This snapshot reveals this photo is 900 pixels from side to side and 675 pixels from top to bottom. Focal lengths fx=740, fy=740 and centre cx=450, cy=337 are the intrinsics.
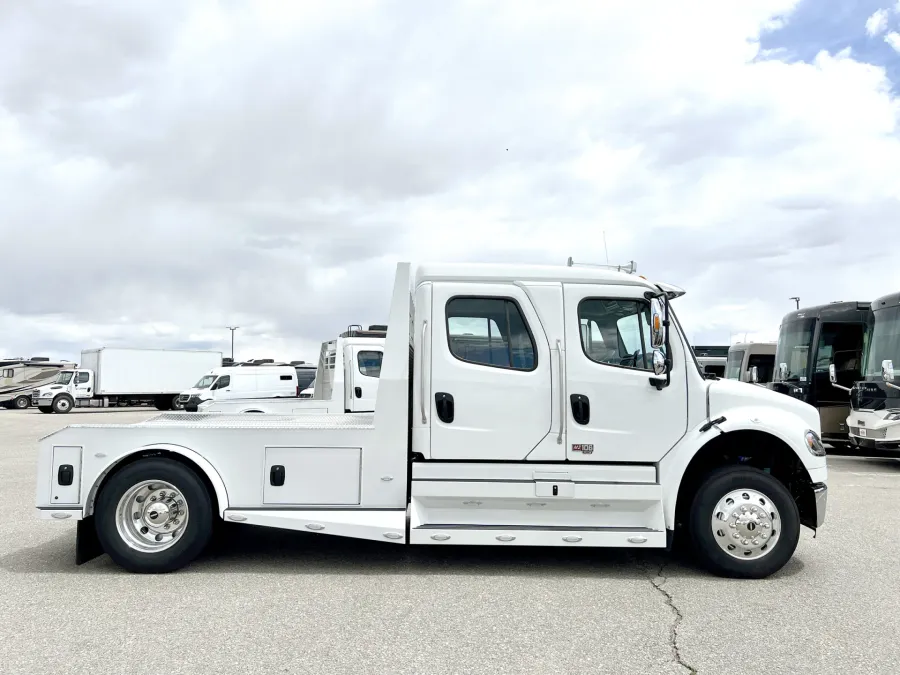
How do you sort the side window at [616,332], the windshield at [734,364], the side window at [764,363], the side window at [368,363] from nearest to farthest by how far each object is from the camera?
the side window at [616,332]
the side window at [368,363]
the side window at [764,363]
the windshield at [734,364]

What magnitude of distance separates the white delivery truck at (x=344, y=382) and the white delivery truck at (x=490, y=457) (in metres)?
8.37

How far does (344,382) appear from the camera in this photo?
14.6 m

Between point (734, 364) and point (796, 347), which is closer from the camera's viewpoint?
point (796, 347)

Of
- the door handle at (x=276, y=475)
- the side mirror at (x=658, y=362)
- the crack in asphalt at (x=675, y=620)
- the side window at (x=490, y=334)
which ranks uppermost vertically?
the side window at (x=490, y=334)

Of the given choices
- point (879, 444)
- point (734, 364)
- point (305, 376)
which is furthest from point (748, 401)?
point (305, 376)

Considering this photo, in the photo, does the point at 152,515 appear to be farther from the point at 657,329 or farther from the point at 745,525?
the point at 745,525

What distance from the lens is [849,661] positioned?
13.7 feet

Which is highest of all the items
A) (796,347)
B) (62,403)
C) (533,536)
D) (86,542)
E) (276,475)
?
(796,347)

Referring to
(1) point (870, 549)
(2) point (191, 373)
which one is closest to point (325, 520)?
(1) point (870, 549)

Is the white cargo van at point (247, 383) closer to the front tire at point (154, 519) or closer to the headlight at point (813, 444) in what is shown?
the front tire at point (154, 519)

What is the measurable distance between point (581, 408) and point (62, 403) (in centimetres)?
3613

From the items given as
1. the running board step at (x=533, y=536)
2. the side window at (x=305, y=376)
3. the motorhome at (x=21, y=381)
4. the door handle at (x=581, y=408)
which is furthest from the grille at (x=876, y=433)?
the motorhome at (x=21, y=381)

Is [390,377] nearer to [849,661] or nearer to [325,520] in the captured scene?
Result: [325,520]

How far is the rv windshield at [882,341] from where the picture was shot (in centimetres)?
1412
